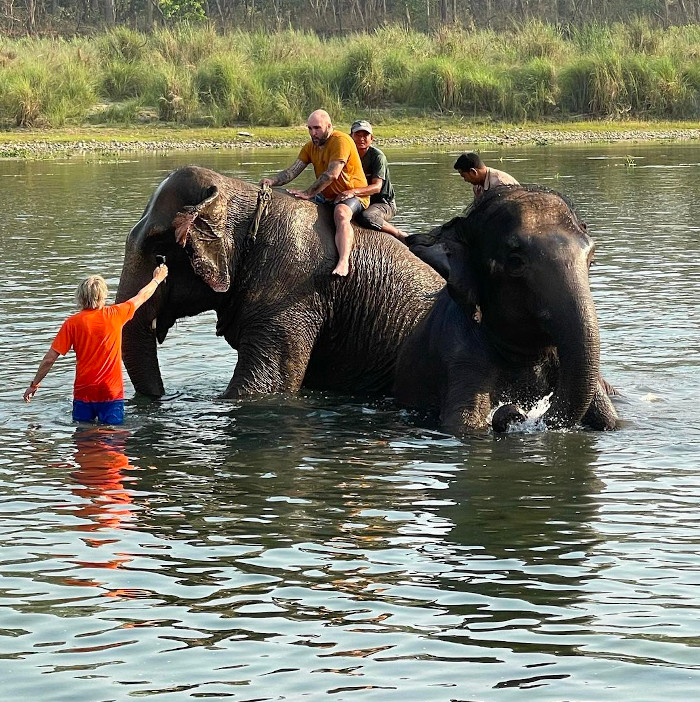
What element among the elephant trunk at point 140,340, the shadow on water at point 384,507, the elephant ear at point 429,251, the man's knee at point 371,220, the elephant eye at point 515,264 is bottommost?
the shadow on water at point 384,507

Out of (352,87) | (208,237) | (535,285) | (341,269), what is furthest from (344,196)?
(352,87)

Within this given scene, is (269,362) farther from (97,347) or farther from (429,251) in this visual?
(429,251)

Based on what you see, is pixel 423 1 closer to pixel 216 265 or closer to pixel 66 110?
pixel 66 110

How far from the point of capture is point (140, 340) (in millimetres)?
11055

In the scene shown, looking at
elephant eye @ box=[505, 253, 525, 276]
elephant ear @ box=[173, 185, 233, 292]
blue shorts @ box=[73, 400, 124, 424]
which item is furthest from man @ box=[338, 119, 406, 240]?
elephant eye @ box=[505, 253, 525, 276]

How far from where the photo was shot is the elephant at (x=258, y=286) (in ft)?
35.6

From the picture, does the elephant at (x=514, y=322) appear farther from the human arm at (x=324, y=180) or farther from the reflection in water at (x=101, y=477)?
the reflection in water at (x=101, y=477)

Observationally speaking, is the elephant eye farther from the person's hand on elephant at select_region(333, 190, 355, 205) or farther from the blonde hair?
the blonde hair

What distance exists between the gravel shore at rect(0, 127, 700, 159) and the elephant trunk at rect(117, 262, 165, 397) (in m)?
22.5

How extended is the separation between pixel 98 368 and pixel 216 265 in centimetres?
110

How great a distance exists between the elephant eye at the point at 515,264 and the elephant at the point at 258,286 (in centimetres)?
229

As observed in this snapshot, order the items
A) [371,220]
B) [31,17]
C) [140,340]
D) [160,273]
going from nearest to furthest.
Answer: [160,273], [140,340], [371,220], [31,17]

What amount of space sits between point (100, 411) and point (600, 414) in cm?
324

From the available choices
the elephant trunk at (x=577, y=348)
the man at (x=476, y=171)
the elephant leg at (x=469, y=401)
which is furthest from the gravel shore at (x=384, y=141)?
the elephant trunk at (x=577, y=348)
